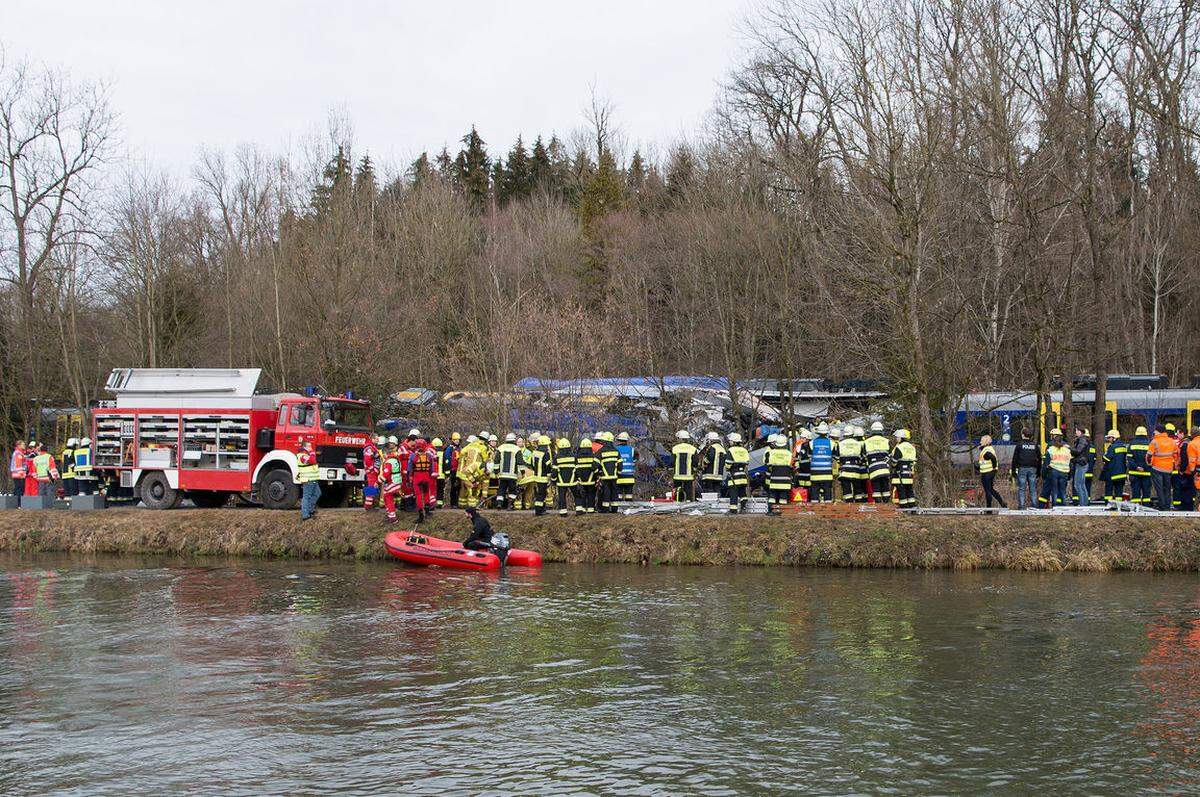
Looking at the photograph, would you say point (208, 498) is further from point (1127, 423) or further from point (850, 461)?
point (1127, 423)

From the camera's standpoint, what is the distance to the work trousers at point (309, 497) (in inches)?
1043

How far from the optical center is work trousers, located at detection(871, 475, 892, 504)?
24844mm

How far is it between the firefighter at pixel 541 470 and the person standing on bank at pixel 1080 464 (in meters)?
11.3

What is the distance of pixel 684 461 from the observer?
85.3ft

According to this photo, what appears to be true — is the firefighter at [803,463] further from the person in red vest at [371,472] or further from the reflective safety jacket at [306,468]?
the reflective safety jacket at [306,468]

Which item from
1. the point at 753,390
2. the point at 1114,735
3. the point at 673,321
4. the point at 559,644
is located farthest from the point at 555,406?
the point at 1114,735

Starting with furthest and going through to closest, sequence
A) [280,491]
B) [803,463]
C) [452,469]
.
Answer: [452,469] < [280,491] < [803,463]

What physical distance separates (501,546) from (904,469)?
861cm

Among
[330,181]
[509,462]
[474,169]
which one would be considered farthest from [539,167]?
[509,462]

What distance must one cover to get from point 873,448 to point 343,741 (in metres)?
15.5

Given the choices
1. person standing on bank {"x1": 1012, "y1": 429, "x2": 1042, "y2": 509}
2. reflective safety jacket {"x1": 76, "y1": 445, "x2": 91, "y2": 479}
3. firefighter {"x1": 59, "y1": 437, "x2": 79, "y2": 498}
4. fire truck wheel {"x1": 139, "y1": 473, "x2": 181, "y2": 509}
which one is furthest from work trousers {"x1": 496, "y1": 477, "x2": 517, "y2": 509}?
firefighter {"x1": 59, "y1": 437, "x2": 79, "y2": 498}

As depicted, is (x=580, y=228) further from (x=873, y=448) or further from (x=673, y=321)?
(x=873, y=448)

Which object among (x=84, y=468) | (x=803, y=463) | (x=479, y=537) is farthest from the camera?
(x=84, y=468)

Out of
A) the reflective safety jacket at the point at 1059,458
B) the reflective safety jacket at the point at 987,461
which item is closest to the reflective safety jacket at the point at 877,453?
the reflective safety jacket at the point at 987,461
